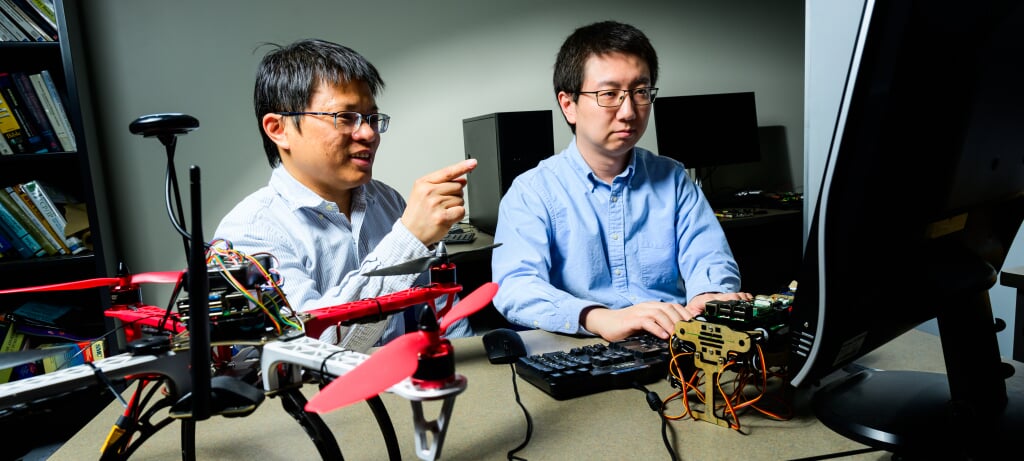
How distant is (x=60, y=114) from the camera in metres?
2.20

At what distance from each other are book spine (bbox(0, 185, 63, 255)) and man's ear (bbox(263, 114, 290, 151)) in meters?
1.45

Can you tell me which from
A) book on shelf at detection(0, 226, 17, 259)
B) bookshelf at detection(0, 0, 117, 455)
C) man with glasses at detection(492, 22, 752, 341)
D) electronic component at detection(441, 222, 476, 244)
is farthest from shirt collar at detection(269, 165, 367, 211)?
book on shelf at detection(0, 226, 17, 259)

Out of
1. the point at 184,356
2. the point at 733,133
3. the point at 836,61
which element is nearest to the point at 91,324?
the point at 184,356

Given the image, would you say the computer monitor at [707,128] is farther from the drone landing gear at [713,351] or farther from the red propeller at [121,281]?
the red propeller at [121,281]

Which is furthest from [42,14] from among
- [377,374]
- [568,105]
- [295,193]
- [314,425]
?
[377,374]

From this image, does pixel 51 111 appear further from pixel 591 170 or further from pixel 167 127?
pixel 167 127

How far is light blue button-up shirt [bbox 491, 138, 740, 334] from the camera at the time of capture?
1436 millimetres

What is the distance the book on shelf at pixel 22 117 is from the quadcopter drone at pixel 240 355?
1895 millimetres

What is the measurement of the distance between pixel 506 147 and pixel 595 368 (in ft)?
5.25

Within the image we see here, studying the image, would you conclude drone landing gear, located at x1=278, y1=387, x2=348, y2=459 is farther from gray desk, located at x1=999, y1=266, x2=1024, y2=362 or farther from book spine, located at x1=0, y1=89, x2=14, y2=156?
book spine, located at x1=0, y1=89, x2=14, y2=156

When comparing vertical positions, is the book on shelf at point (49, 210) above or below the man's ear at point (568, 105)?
below

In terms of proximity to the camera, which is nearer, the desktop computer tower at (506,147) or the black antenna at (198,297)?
the black antenna at (198,297)

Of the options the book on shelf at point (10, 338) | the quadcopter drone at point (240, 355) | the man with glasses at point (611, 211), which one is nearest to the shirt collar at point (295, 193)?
the man with glasses at point (611, 211)

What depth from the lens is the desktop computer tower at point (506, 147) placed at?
2404mm
